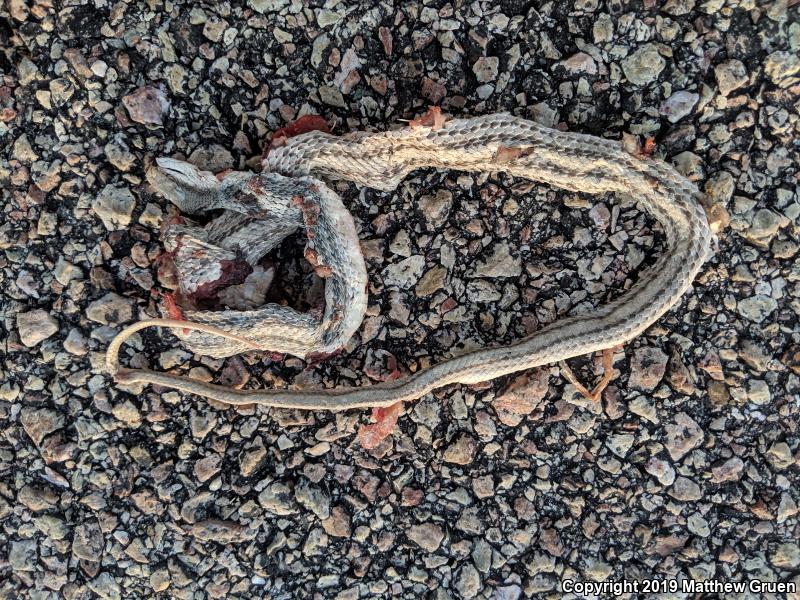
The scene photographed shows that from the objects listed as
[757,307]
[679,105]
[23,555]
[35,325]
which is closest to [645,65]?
[679,105]

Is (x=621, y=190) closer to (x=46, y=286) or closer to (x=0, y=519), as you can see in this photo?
(x=46, y=286)

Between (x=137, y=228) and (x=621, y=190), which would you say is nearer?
(x=621, y=190)

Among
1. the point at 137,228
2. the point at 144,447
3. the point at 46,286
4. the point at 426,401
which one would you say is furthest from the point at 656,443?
the point at 46,286

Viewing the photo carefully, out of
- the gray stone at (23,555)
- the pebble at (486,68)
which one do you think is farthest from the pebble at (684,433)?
the gray stone at (23,555)
